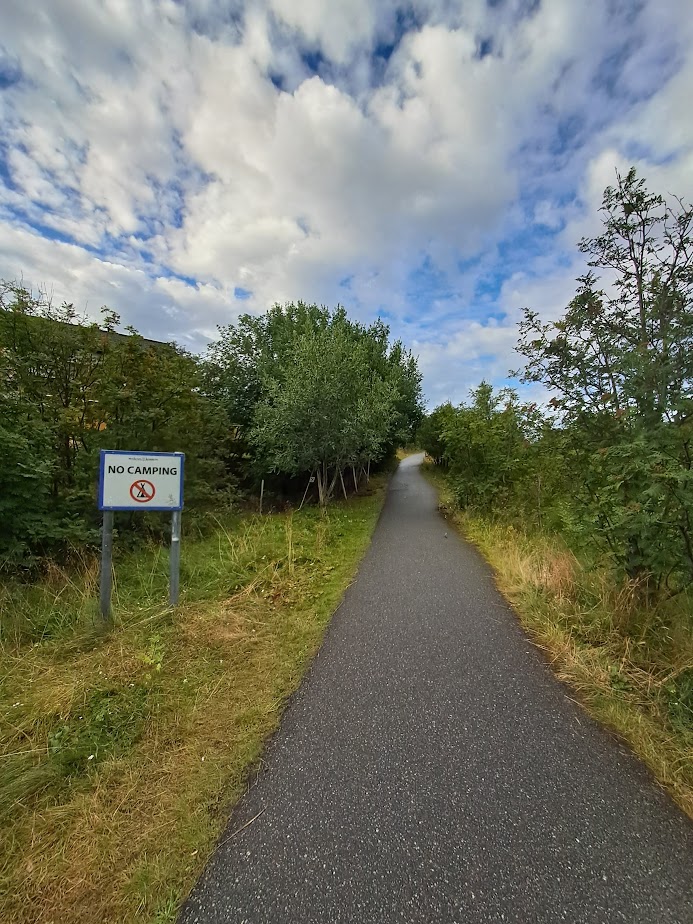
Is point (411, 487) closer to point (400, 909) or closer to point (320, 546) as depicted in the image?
point (320, 546)

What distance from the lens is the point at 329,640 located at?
11.5ft

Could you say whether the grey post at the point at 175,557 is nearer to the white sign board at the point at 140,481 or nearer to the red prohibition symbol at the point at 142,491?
the white sign board at the point at 140,481

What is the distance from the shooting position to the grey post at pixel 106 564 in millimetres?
3168

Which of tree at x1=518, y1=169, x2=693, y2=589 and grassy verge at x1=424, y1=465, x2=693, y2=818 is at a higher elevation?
tree at x1=518, y1=169, x2=693, y2=589

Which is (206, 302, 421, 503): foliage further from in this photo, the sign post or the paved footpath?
the paved footpath

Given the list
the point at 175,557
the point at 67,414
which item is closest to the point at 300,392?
the point at 67,414

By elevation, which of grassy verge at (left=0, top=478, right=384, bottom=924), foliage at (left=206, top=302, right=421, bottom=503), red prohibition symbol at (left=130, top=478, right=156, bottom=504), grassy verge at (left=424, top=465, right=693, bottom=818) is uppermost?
foliage at (left=206, top=302, right=421, bottom=503)

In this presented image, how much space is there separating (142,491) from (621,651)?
14.1 feet

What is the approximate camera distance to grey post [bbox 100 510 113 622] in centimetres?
317

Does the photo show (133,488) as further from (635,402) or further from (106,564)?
(635,402)

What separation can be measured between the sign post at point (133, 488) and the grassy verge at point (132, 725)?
656 millimetres

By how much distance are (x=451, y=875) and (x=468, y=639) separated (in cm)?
212

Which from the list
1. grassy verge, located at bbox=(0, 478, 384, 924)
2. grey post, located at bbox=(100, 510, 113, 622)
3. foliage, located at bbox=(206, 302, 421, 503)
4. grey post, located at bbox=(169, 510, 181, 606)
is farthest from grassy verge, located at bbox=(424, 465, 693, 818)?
foliage, located at bbox=(206, 302, 421, 503)

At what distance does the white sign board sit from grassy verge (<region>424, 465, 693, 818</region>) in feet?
12.0
